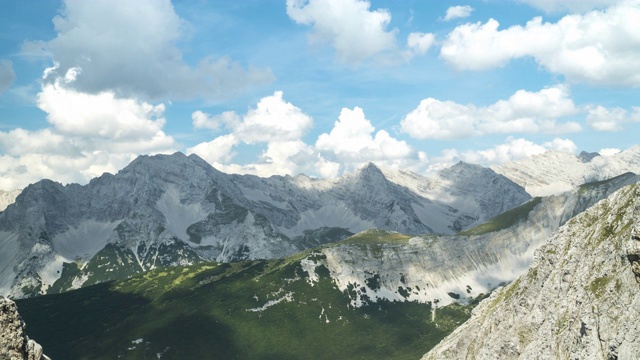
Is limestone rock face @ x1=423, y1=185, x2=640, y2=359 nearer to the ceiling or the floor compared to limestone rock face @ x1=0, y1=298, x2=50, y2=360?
nearer to the floor

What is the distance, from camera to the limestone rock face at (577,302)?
64375 mm

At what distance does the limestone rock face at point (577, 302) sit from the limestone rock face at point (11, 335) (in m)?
56.8

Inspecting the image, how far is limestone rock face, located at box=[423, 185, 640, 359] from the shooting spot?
64.4m

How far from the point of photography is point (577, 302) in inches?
3000

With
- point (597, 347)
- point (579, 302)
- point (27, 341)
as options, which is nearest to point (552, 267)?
point (579, 302)

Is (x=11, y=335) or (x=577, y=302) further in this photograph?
(x=577, y=302)

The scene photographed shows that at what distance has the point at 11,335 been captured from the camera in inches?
1300

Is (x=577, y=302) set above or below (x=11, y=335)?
below

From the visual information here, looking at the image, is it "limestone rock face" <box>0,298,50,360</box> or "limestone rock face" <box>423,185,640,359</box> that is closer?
"limestone rock face" <box>0,298,50,360</box>

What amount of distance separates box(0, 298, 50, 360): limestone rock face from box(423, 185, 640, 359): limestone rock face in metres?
56.8

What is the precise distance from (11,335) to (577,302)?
6980 cm

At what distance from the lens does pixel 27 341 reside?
1378 inches

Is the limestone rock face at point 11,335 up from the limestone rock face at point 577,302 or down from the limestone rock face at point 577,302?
up

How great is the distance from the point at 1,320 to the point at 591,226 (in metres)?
84.7
